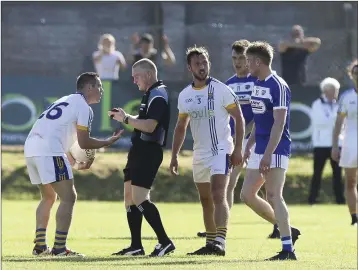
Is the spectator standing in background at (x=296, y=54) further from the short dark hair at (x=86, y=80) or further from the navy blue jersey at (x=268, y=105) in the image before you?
the navy blue jersey at (x=268, y=105)

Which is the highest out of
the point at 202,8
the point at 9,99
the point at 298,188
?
the point at 202,8

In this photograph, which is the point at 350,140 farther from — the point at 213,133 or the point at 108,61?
the point at 108,61

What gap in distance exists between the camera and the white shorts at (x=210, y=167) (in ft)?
45.0

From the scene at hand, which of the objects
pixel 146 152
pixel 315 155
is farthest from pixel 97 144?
pixel 315 155

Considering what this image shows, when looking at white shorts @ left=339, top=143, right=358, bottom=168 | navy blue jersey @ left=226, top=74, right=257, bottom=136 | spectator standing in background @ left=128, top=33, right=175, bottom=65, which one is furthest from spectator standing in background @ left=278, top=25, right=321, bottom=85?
navy blue jersey @ left=226, top=74, right=257, bottom=136

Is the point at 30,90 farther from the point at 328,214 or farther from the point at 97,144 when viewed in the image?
the point at 97,144

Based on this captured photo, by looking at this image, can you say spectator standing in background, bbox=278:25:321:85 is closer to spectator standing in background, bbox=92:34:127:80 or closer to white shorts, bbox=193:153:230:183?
spectator standing in background, bbox=92:34:127:80

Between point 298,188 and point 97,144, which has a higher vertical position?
point 97,144

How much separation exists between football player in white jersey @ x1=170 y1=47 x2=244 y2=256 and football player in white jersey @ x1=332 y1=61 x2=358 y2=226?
492 cm

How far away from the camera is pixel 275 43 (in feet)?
88.9

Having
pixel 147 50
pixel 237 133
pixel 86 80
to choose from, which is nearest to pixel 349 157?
pixel 237 133

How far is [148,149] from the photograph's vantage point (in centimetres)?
1361

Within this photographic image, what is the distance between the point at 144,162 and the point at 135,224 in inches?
31.0

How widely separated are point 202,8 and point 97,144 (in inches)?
579
